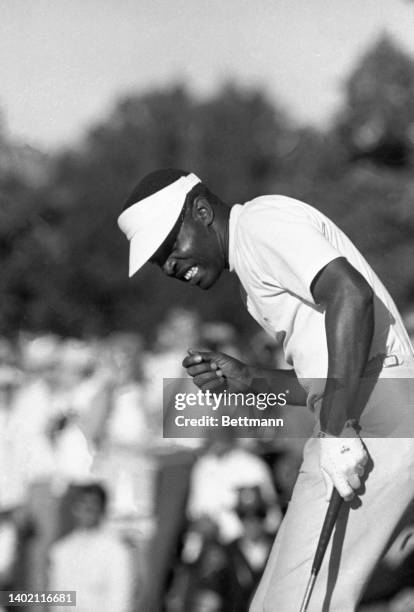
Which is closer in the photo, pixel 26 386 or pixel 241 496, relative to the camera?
pixel 241 496

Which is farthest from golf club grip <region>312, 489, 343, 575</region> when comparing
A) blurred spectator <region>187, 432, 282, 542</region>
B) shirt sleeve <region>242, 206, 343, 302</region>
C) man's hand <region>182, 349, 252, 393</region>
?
blurred spectator <region>187, 432, 282, 542</region>

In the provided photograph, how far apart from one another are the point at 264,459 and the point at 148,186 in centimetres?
318

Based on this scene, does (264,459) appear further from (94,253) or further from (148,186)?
(94,253)

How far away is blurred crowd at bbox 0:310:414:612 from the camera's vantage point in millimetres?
5414

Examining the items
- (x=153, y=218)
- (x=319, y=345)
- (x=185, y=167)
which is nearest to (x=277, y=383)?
(x=319, y=345)

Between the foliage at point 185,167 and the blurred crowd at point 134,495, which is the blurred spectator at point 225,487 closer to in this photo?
the blurred crowd at point 134,495

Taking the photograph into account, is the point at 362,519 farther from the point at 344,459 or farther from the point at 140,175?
the point at 140,175

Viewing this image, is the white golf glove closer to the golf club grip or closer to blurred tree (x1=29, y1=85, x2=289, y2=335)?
the golf club grip

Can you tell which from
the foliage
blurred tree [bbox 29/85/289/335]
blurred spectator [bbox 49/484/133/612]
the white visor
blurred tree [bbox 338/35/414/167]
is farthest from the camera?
blurred tree [bbox 29/85/289/335]

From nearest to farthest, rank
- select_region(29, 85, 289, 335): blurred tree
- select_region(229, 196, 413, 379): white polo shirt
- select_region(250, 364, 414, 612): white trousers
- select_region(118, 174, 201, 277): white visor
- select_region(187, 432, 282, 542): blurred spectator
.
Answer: select_region(229, 196, 413, 379): white polo shirt < select_region(250, 364, 414, 612): white trousers < select_region(118, 174, 201, 277): white visor < select_region(187, 432, 282, 542): blurred spectator < select_region(29, 85, 289, 335): blurred tree

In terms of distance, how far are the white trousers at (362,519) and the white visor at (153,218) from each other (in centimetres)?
69

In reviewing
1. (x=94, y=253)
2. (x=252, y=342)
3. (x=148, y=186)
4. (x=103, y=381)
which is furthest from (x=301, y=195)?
(x=148, y=186)

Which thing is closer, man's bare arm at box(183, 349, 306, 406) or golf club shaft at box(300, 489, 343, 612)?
golf club shaft at box(300, 489, 343, 612)

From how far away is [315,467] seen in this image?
3186 millimetres
